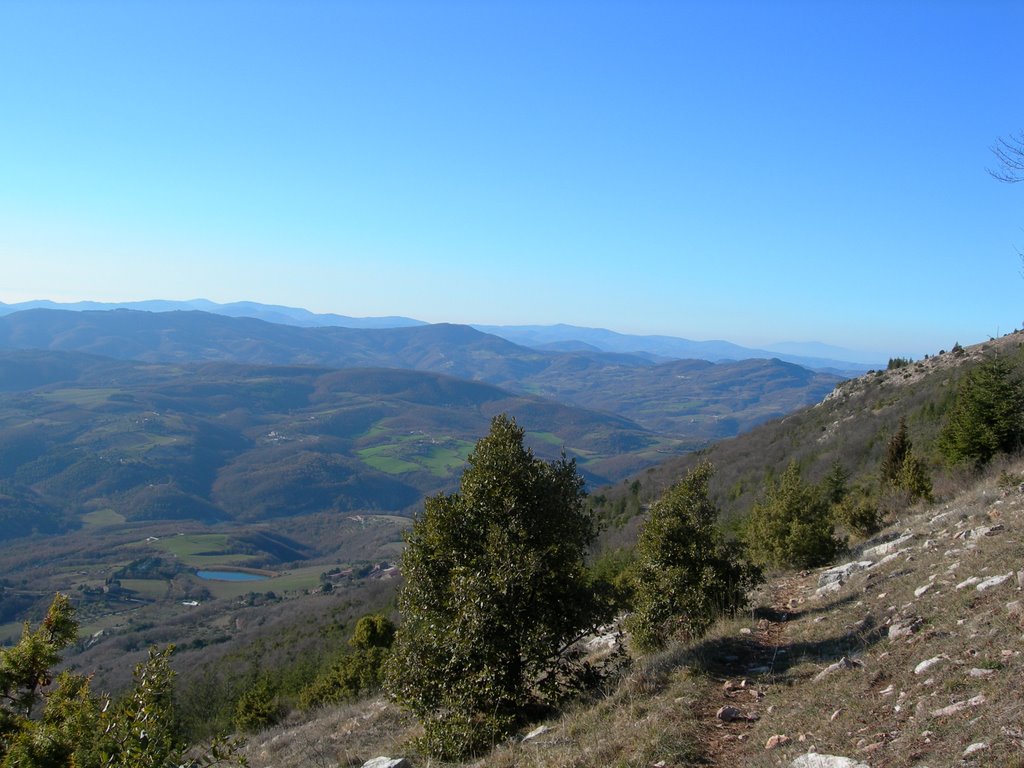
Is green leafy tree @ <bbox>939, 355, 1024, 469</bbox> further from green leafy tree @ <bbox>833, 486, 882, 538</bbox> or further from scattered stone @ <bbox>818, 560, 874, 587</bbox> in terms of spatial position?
scattered stone @ <bbox>818, 560, 874, 587</bbox>

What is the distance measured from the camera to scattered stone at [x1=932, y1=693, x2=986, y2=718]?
228 inches

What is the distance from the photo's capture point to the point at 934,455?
3338 cm

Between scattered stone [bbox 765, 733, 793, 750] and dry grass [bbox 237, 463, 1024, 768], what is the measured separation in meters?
0.09

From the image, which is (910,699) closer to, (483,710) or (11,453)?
(483,710)

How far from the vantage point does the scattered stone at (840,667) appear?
8.03m

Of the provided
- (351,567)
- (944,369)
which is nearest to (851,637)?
(944,369)

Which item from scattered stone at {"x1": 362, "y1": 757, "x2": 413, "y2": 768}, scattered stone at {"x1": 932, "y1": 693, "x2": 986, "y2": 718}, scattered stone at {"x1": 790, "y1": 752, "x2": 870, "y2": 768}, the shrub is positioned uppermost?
scattered stone at {"x1": 932, "y1": 693, "x2": 986, "y2": 718}

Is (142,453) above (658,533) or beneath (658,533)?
beneath

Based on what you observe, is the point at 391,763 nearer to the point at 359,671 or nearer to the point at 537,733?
the point at 537,733

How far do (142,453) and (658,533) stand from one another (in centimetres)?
20367

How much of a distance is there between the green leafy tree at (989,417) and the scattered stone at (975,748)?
2279cm

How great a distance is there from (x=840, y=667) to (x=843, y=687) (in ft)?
2.51

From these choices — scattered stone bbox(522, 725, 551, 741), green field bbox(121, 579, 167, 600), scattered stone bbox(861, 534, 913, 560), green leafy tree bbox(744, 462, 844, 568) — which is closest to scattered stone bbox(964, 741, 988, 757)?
scattered stone bbox(522, 725, 551, 741)

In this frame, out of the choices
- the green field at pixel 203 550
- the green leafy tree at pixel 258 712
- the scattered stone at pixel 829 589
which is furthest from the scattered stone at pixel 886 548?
the green field at pixel 203 550
